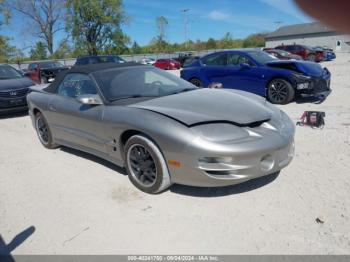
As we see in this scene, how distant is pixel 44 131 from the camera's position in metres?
5.48

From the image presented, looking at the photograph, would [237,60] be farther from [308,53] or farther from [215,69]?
[308,53]

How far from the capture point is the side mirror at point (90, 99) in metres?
4.02

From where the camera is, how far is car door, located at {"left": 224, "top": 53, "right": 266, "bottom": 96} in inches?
325

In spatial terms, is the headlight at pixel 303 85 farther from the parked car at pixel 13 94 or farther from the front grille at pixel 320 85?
the parked car at pixel 13 94

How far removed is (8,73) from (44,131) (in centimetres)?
502

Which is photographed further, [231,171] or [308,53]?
[308,53]

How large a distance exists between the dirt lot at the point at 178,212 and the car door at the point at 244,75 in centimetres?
377

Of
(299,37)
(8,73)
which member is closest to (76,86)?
(8,73)

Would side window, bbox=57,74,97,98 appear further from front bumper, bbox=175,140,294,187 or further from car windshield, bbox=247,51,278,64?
car windshield, bbox=247,51,278,64

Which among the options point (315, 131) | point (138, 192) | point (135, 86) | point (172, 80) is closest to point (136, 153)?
point (138, 192)

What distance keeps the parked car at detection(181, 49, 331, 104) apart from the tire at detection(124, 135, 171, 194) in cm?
518

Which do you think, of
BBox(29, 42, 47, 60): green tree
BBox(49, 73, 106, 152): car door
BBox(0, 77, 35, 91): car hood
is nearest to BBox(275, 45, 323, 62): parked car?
BBox(0, 77, 35, 91): car hood

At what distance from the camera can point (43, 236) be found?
9.74ft

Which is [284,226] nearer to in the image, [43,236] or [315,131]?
[43,236]
